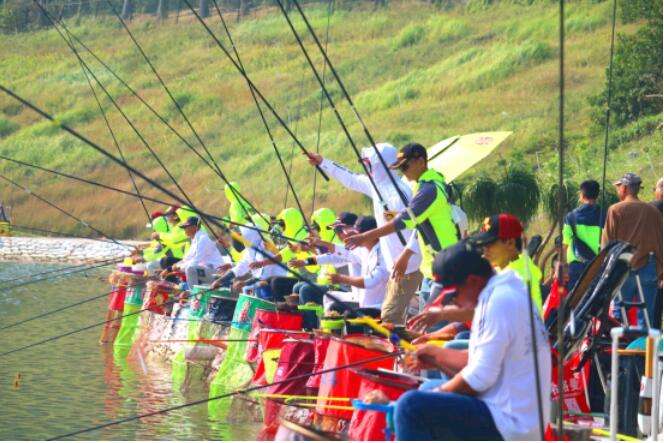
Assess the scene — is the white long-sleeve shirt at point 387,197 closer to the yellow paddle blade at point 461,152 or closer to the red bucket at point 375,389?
the red bucket at point 375,389

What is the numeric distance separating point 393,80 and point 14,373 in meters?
41.8

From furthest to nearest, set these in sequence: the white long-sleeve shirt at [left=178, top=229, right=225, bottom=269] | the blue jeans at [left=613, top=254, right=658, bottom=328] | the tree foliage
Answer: the tree foliage → the white long-sleeve shirt at [left=178, top=229, right=225, bottom=269] → the blue jeans at [left=613, top=254, right=658, bottom=328]

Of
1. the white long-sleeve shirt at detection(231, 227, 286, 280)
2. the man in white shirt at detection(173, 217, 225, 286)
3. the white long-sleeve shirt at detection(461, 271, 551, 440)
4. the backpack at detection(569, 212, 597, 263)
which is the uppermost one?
the man in white shirt at detection(173, 217, 225, 286)

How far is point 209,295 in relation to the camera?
46.8 feet

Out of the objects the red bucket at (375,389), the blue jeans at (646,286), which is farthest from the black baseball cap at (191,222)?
the red bucket at (375,389)

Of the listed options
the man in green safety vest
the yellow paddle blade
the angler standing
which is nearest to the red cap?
the man in green safety vest

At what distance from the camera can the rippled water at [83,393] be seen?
1155 centimetres

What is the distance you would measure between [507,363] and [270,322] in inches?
246

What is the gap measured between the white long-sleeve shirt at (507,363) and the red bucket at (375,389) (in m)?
1.08

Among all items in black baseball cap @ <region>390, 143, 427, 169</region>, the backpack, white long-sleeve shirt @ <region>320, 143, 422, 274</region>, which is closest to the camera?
black baseball cap @ <region>390, 143, 427, 169</region>

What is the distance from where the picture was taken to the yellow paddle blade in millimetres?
15078

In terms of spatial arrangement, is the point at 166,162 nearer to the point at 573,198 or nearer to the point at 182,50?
the point at 182,50

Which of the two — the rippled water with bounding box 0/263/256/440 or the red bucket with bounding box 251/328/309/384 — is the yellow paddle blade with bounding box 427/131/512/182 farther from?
the red bucket with bounding box 251/328/309/384

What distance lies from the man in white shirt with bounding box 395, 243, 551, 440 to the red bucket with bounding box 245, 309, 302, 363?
601cm
